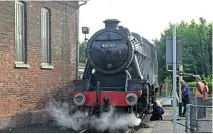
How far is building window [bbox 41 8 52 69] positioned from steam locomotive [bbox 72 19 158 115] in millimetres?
2812

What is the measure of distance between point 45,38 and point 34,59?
1.39 metres

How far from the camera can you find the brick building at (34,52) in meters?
13.2

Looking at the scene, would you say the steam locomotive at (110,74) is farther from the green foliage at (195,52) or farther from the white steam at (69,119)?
the green foliage at (195,52)

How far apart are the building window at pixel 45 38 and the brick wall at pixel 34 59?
202mm

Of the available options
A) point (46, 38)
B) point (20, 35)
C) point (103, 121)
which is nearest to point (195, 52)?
point (46, 38)

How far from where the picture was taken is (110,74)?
13.7m

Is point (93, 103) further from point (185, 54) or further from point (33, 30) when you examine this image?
point (185, 54)

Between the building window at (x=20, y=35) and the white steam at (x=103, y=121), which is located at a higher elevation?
the building window at (x=20, y=35)

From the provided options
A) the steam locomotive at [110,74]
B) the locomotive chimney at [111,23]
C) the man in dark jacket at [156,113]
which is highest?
the locomotive chimney at [111,23]

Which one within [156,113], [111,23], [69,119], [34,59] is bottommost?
[156,113]

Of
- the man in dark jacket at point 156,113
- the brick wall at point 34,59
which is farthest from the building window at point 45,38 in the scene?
the man in dark jacket at point 156,113

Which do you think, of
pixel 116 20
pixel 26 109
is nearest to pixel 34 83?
pixel 26 109

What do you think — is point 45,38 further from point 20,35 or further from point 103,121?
point 103,121

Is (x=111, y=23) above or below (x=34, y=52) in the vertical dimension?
above
